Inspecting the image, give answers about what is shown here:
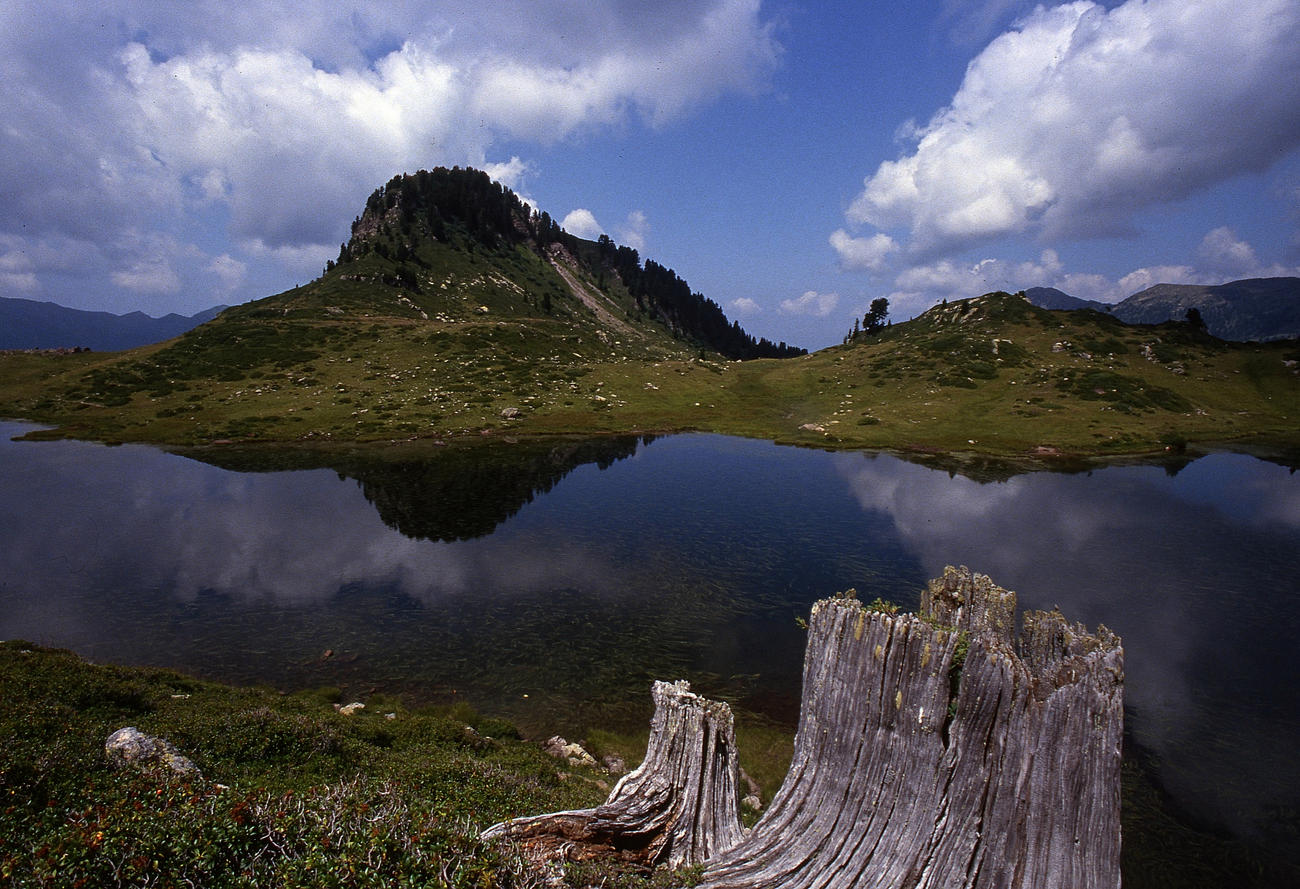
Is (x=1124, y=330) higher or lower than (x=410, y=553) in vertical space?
higher

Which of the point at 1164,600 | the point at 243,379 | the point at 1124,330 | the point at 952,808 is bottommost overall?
the point at 1164,600

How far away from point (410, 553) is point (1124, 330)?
474 ft

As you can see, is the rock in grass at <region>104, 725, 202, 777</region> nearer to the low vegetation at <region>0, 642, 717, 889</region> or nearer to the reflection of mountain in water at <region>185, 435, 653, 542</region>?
the low vegetation at <region>0, 642, 717, 889</region>

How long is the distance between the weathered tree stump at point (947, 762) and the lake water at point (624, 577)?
12828 mm

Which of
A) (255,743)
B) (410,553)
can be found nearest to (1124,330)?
(410,553)

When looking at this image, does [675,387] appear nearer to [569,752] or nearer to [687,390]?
[687,390]

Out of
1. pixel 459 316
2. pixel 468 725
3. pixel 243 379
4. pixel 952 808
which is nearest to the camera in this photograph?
pixel 952 808

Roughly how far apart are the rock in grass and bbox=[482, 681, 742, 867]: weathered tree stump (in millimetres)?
7665

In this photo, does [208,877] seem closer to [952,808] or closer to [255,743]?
[255,743]

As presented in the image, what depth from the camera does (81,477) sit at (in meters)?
48.9

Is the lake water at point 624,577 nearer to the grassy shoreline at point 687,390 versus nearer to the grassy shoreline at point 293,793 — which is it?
the grassy shoreline at point 293,793

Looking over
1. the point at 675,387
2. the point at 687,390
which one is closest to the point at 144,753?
the point at 687,390

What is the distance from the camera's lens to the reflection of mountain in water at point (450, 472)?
132 ft

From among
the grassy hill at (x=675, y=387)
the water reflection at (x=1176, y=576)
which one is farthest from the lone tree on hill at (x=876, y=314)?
the water reflection at (x=1176, y=576)
